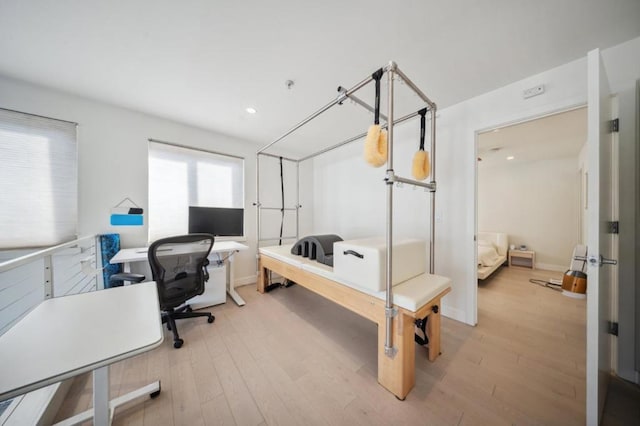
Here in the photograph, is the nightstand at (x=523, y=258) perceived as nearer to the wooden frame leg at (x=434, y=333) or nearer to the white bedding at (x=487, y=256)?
the white bedding at (x=487, y=256)

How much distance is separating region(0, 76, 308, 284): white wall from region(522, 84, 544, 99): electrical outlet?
12.7ft

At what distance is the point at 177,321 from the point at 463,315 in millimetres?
3152

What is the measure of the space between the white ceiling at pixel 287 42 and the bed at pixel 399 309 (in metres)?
1.76

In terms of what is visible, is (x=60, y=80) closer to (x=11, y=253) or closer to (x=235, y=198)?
(x=11, y=253)

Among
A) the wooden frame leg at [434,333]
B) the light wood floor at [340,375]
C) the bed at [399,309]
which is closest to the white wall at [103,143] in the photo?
the light wood floor at [340,375]

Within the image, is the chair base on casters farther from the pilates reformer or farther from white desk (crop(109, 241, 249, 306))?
the pilates reformer

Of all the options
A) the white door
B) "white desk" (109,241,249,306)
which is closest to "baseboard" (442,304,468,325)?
the white door

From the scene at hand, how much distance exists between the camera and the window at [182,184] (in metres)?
2.58

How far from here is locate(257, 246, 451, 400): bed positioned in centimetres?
124

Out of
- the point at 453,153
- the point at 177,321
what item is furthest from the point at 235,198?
the point at 453,153

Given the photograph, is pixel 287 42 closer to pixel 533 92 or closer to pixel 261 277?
pixel 533 92

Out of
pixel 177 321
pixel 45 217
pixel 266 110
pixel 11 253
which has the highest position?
pixel 266 110

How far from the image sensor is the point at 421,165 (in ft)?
5.54

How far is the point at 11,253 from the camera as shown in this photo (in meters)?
1.85
